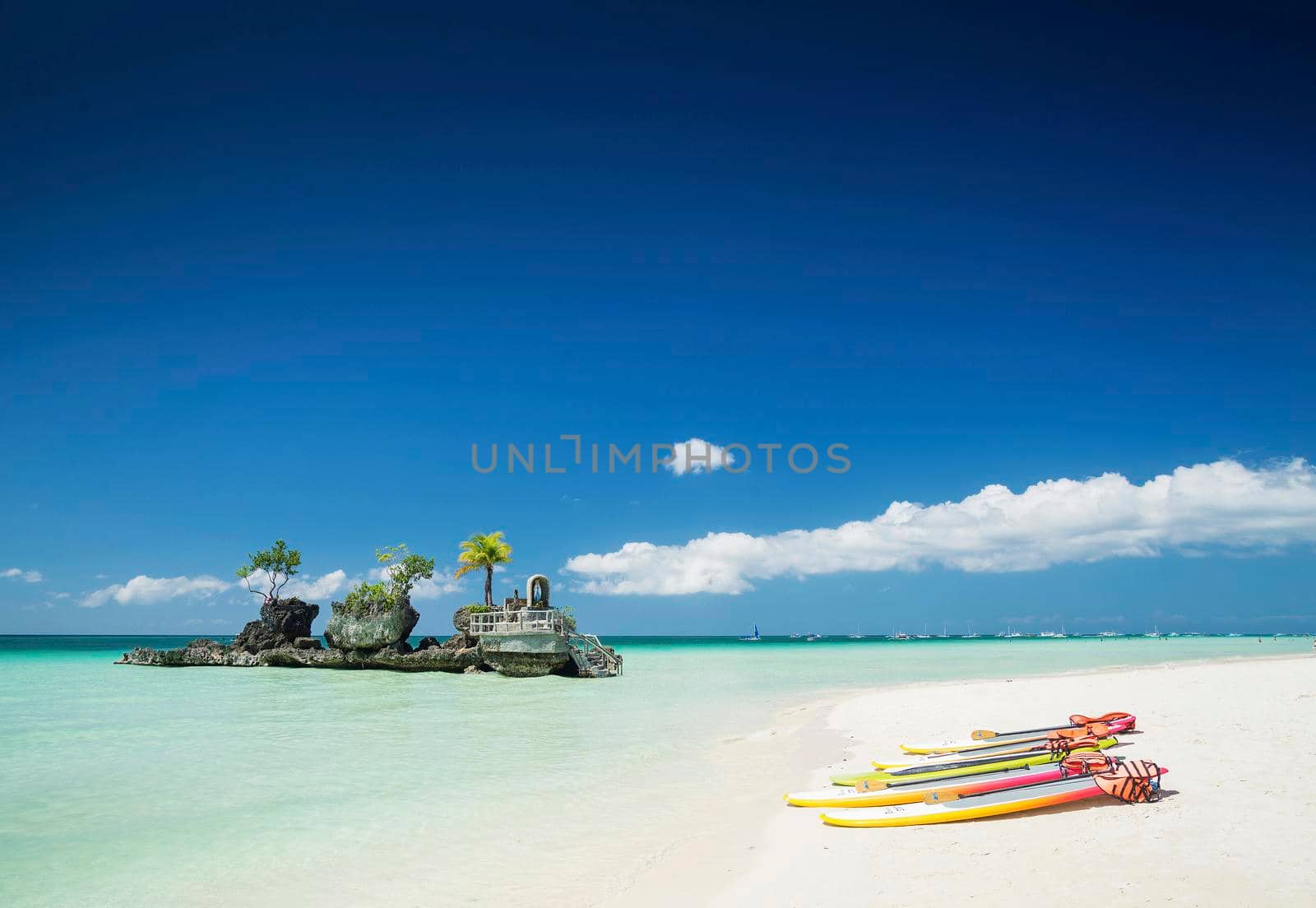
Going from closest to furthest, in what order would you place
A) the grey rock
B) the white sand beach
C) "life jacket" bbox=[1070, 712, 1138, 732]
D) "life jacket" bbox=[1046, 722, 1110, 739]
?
1. the white sand beach
2. "life jacket" bbox=[1046, 722, 1110, 739]
3. "life jacket" bbox=[1070, 712, 1138, 732]
4. the grey rock

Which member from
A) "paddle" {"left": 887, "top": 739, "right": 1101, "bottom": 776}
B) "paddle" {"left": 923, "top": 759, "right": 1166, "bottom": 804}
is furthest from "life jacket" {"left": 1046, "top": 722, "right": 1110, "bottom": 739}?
"paddle" {"left": 923, "top": 759, "right": 1166, "bottom": 804}

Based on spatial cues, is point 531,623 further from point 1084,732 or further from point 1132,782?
point 1132,782

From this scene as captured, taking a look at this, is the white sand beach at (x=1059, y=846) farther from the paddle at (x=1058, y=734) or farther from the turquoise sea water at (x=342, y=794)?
the turquoise sea water at (x=342, y=794)

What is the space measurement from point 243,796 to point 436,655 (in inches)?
1376

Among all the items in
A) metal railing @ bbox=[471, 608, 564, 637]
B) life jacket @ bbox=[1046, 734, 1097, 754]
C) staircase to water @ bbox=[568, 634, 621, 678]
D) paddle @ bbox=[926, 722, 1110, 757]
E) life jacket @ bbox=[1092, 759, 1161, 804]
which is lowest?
staircase to water @ bbox=[568, 634, 621, 678]

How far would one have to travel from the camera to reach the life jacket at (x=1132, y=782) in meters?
8.94

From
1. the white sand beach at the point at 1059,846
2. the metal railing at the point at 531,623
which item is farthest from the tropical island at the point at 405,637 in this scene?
the white sand beach at the point at 1059,846

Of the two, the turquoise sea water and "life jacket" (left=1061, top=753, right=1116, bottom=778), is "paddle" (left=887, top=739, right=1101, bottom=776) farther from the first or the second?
the turquoise sea water

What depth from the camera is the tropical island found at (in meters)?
41.9

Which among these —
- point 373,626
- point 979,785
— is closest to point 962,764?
point 979,785

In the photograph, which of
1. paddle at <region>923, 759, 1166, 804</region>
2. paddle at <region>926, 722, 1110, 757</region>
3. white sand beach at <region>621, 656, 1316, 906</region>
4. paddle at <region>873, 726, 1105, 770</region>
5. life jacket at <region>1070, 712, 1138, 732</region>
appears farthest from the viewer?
life jacket at <region>1070, 712, 1138, 732</region>

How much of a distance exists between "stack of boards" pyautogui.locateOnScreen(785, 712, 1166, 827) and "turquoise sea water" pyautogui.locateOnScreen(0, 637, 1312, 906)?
2.68m

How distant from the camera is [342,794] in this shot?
12.9 metres

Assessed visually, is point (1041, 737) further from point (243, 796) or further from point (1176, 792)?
point (243, 796)
